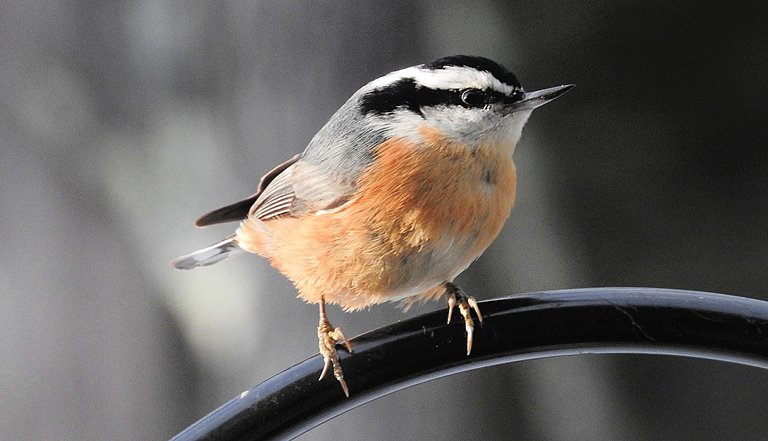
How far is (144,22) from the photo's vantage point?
3.99m

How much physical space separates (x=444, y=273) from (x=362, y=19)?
172 centimetres

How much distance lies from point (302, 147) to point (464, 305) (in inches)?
70.5

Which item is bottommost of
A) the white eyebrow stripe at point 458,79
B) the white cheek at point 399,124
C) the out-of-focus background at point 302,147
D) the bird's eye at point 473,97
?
the out-of-focus background at point 302,147

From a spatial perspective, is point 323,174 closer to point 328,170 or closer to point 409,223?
point 328,170

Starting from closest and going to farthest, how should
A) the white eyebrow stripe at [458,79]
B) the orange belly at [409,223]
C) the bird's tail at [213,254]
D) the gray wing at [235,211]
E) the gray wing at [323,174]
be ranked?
the orange belly at [409,223] < the white eyebrow stripe at [458,79] < the gray wing at [323,174] < the gray wing at [235,211] < the bird's tail at [213,254]

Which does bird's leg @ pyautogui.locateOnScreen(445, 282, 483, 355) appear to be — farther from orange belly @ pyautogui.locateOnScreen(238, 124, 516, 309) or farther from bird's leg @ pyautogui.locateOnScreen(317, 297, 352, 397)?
bird's leg @ pyautogui.locateOnScreen(317, 297, 352, 397)

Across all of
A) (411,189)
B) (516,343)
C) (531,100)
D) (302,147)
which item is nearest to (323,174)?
(411,189)

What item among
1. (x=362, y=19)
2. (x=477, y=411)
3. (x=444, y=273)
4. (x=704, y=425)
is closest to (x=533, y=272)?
(x=477, y=411)

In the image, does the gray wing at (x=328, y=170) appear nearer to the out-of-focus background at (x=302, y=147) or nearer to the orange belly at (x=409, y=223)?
the orange belly at (x=409, y=223)

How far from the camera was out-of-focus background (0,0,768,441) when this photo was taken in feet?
12.1

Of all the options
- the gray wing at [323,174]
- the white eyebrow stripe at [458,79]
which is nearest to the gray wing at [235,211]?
the gray wing at [323,174]

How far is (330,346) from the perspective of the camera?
6.61ft

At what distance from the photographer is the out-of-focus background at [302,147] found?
12.1 ft

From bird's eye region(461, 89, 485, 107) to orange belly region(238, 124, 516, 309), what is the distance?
0.11m
